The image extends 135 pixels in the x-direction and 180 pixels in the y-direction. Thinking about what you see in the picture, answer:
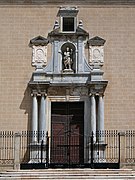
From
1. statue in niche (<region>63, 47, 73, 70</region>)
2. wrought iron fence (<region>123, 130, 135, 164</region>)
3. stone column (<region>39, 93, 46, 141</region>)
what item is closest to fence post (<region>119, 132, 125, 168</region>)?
wrought iron fence (<region>123, 130, 135, 164</region>)

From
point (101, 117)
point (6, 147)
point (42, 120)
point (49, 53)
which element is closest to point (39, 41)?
point (49, 53)


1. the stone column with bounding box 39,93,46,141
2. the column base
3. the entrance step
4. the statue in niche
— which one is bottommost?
the entrance step

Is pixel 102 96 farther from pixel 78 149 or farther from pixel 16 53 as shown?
pixel 16 53

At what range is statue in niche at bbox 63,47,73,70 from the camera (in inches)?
766

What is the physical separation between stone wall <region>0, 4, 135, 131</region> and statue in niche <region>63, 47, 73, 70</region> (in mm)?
978

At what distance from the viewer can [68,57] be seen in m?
19.5

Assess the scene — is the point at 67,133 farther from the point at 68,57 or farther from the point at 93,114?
the point at 68,57

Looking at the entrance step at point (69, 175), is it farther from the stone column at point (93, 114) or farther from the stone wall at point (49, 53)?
the stone wall at point (49, 53)

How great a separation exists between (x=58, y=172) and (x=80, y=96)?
14.6 feet

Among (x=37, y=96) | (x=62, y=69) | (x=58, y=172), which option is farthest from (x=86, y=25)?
(x=58, y=172)

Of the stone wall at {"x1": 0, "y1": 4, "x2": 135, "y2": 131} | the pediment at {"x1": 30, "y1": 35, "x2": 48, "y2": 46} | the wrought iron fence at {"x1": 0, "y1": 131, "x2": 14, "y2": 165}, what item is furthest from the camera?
the pediment at {"x1": 30, "y1": 35, "x2": 48, "y2": 46}

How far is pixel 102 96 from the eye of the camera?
19.1m

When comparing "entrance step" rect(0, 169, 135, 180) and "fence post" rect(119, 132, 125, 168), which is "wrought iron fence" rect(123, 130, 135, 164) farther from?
"entrance step" rect(0, 169, 135, 180)

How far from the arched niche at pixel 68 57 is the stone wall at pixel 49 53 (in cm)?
84
